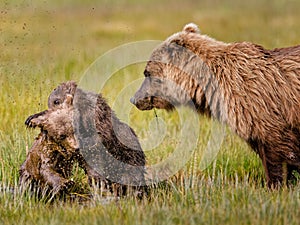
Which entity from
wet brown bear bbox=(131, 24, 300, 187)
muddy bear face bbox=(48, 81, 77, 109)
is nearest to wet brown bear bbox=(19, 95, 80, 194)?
muddy bear face bbox=(48, 81, 77, 109)

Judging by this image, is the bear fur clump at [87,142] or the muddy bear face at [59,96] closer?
the bear fur clump at [87,142]

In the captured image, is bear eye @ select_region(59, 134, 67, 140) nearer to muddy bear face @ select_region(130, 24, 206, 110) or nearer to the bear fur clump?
the bear fur clump

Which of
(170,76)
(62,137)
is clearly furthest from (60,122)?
(170,76)

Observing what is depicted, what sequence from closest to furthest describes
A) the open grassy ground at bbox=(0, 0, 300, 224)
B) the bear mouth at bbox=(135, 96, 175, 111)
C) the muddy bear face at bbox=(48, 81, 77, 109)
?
1. the open grassy ground at bbox=(0, 0, 300, 224)
2. the muddy bear face at bbox=(48, 81, 77, 109)
3. the bear mouth at bbox=(135, 96, 175, 111)

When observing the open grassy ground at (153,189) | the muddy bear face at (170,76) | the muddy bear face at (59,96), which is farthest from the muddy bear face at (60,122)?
the muddy bear face at (170,76)

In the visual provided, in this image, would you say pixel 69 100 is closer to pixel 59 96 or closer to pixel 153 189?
pixel 59 96

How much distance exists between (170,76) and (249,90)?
0.91 m

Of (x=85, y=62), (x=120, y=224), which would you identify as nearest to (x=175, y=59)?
(x=120, y=224)

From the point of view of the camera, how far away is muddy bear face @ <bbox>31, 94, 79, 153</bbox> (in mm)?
5691

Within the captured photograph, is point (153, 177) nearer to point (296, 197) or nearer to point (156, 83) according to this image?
point (156, 83)

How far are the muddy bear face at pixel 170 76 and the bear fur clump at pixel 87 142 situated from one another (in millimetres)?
822

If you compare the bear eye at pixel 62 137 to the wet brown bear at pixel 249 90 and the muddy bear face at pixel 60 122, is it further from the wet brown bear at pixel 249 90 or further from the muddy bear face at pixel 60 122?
the wet brown bear at pixel 249 90

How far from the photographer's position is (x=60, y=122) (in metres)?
5.72

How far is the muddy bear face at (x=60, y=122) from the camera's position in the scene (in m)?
5.69
